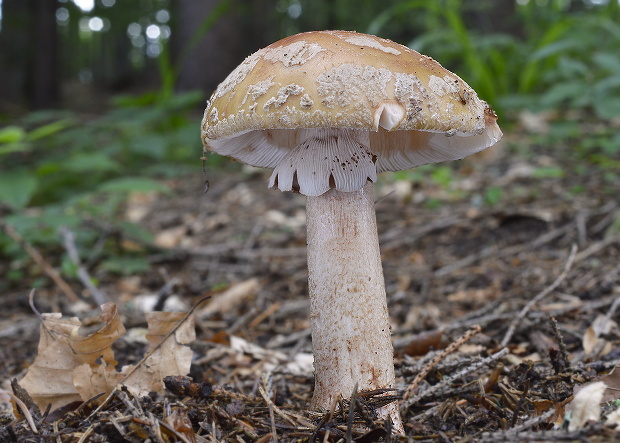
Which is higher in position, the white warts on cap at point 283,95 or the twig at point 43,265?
the white warts on cap at point 283,95

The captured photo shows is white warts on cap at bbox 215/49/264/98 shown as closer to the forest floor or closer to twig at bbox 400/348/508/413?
the forest floor

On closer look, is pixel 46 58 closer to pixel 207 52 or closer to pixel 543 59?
pixel 207 52

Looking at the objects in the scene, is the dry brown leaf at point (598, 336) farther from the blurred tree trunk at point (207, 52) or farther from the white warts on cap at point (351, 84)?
the blurred tree trunk at point (207, 52)

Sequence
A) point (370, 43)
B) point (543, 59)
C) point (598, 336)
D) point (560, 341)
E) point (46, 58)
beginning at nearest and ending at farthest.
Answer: point (370, 43) < point (560, 341) < point (598, 336) < point (543, 59) < point (46, 58)

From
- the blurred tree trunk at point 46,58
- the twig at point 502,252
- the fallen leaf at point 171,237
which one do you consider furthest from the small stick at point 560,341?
the blurred tree trunk at point 46,58

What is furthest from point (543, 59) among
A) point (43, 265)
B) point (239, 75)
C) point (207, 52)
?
point (43, 265)

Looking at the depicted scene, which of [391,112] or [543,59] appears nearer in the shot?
[391,112]

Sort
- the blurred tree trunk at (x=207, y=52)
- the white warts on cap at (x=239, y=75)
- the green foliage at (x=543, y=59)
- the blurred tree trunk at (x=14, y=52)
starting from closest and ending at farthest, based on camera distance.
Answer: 1. the white warts on cap at (x=239, y=75)
2. the green foliage at (x=543, y=59)
3. the blurred tree trunk at (x=207, y=52)
4. the blurred tree trunk at (x=14, y=52)
